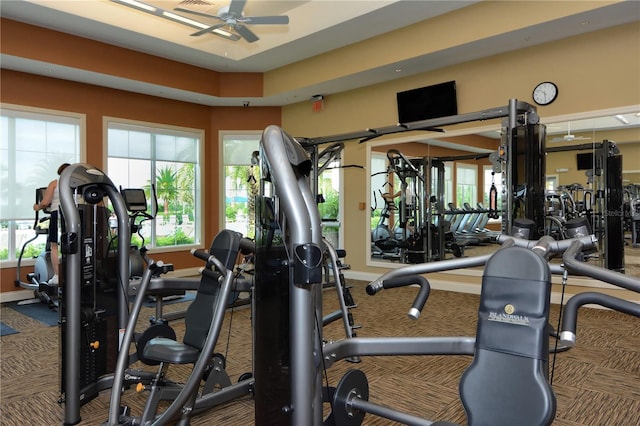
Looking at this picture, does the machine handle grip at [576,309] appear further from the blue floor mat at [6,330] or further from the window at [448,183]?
the window at [448,183]

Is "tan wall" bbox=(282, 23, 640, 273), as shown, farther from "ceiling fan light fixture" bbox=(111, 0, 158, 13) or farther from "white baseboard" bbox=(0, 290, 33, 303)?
"white baseboard" bbox=(0, 290, 33, 303)


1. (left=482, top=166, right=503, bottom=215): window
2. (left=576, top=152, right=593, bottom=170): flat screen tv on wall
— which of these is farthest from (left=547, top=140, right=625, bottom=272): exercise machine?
(left=482, top=166, right=503, bottom=215): window

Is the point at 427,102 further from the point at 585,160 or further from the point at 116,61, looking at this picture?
the point at 116,61

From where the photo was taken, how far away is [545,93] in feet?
16.8

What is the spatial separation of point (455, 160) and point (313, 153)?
1951mm

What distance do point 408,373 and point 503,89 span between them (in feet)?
12.9

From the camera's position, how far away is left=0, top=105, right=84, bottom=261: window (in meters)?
5.61

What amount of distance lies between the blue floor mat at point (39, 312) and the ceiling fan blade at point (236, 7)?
3605mm

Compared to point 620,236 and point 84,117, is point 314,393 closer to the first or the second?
point 620,236

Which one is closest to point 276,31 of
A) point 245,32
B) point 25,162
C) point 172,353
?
point 245,32

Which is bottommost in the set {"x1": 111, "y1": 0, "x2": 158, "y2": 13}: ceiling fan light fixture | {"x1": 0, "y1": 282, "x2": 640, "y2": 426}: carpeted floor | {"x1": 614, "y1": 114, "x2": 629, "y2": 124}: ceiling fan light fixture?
{"x1": 0, "y1": 282, "x2": 640, "y2": 426}: carpeted floor

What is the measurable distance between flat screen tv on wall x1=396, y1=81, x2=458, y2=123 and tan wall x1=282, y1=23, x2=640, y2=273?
14cm

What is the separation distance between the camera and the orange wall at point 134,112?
5.75 meters

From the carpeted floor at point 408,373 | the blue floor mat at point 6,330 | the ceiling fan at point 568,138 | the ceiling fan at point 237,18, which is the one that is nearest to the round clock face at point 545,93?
the ceiling fan at point 568,138
